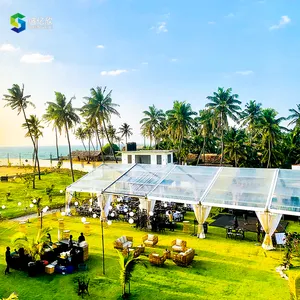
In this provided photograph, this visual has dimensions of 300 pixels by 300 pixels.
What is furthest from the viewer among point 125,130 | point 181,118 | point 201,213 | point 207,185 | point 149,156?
point 125,130

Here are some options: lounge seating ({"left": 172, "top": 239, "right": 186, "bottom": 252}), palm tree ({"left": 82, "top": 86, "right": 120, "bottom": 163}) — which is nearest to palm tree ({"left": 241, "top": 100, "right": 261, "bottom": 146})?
palm tree ({"left": 82, "top": 86, "right": 120, "bottom": 163})

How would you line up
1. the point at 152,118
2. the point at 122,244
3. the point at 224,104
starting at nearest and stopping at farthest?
the point at 122,244
the point at 224,104
the point at 152,118

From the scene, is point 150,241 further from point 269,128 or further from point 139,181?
point 269,128

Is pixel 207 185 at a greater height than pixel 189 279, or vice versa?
pixel 207 185

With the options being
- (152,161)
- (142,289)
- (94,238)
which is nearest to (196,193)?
(94,238)

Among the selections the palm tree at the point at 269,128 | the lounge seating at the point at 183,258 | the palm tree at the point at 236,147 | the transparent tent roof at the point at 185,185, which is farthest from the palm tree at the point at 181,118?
the lounge seating at the point at 183,258

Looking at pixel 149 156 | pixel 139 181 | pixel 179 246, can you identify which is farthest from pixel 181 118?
pixel 179 246
